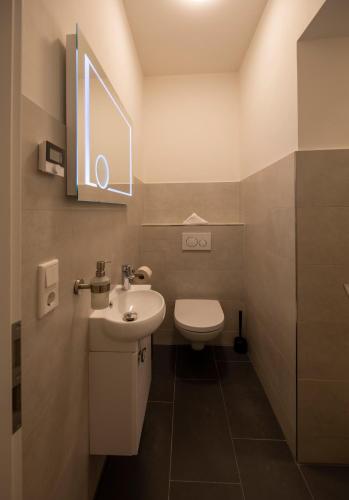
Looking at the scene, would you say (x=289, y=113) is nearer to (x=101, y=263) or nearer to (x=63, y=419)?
(x=101, y=263)

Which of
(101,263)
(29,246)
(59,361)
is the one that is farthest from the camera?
(101,263)

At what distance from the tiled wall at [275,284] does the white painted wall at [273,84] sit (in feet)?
0.50

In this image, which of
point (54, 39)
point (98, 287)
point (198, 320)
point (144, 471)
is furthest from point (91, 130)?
point (144, 471)

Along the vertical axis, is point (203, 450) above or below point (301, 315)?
below

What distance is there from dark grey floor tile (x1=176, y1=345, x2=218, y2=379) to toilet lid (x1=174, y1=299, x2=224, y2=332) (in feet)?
1.50

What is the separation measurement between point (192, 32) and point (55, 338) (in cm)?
240

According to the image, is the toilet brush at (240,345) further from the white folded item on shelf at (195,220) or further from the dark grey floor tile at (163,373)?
the white folded item on shelf at (195,220)

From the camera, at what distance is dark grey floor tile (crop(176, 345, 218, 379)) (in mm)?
2009

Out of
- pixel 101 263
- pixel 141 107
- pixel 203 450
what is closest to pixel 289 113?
pixel 101 263

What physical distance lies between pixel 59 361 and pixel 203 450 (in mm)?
1027

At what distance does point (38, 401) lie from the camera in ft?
2.39

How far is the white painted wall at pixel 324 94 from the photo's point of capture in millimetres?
1246

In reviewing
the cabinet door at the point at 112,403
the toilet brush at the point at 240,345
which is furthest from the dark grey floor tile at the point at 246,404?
the cabinet door at the point at 112,403

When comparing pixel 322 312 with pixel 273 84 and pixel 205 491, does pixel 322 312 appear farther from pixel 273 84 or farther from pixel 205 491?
pixel 273 84
